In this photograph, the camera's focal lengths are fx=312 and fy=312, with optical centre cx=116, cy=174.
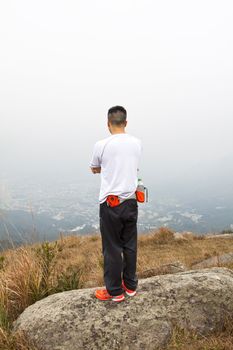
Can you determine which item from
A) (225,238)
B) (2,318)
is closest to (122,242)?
(2,318)

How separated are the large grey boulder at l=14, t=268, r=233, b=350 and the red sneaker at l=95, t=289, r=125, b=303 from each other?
6cm

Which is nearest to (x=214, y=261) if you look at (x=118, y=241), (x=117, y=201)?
(x=118, y=241)

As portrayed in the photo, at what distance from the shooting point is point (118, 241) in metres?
4.11

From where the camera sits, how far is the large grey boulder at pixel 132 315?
3.68 metres

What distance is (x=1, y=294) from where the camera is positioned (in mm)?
4402

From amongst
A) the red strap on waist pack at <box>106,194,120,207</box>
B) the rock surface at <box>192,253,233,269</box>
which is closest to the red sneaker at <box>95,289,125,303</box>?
the red strap on waist pack at <box>106,194,120,207</box>

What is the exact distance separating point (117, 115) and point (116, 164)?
2.16 feet

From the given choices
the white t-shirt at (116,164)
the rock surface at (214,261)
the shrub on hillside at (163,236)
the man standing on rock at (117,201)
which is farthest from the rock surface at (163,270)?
the shrub on hillside at (163,236)

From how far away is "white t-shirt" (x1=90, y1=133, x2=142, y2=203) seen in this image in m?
4.02

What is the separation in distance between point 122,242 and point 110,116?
5.55 feet

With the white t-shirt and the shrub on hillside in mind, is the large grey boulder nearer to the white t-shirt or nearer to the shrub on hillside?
the white t-shirt

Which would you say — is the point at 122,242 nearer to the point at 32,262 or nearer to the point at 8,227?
the point at 32,262

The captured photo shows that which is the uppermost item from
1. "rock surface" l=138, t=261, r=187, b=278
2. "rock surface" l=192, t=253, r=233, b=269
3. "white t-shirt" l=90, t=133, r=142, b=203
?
"white t-shirt" l=90, t=133, r=142, b=203

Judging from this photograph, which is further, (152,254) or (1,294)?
(152,254)
